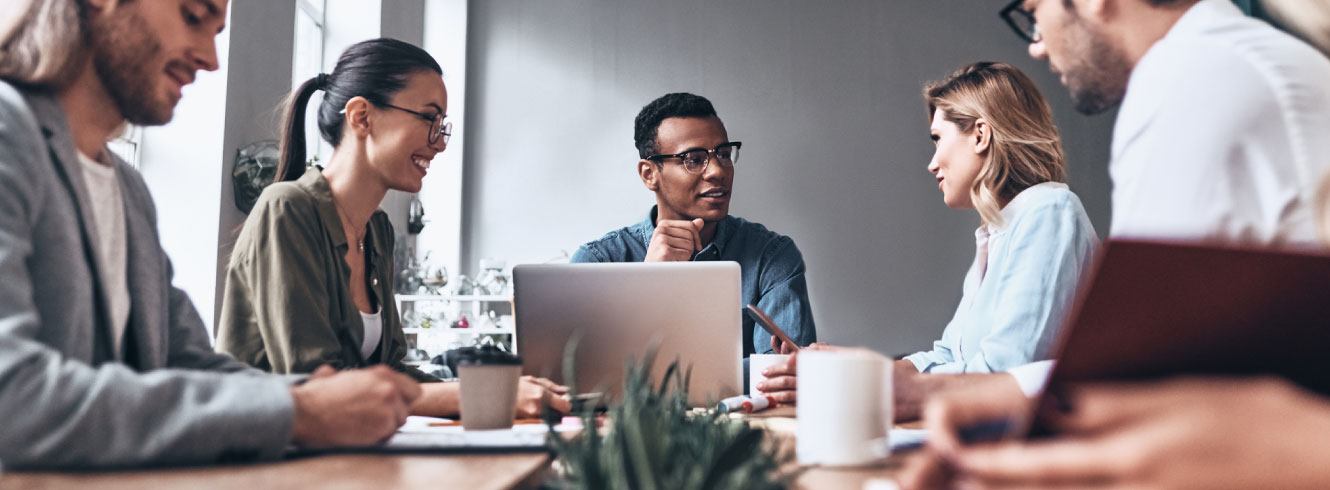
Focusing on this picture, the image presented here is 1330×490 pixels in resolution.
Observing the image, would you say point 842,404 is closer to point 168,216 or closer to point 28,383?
point 28,383

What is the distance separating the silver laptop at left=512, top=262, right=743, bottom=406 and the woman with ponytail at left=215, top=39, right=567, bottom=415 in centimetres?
8

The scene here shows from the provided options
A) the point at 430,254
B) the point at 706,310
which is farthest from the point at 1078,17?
the point at 430,254

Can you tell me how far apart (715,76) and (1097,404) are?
5.10m

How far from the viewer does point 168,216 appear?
298 cm

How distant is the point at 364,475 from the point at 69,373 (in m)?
0.27

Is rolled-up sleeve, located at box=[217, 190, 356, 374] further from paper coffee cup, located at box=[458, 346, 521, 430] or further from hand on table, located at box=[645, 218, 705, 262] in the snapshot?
hand on table, located at box=[645, 218, 705, 262]

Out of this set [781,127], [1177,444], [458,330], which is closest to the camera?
[1177,444]

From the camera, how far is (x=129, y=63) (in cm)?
109

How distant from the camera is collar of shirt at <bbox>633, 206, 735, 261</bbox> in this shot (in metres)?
2.66

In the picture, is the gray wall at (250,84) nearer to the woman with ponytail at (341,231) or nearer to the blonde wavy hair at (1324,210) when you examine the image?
the woman with ponytail at (341,231)

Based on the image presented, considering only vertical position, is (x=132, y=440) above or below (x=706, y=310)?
below

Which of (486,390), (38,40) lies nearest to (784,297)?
(486,390)

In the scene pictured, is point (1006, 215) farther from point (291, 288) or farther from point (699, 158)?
point (291, 288)

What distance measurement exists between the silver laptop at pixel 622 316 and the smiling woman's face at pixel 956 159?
2.75 ft
